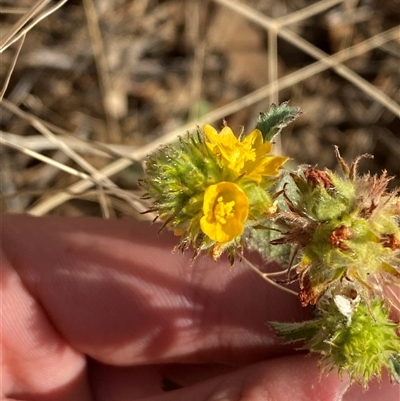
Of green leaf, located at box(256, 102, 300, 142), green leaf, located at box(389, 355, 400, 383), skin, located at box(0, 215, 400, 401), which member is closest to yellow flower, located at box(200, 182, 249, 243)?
green leaf, located at box(256, 102, 300, 142)

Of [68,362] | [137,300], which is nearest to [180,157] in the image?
[137,300]

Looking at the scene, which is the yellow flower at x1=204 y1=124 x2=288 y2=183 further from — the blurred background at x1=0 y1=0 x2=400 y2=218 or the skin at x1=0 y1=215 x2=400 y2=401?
the blurred background at x1=0 y1=0 x2=400 y2=218

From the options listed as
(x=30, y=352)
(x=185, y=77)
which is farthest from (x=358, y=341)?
(x=185, y=77)

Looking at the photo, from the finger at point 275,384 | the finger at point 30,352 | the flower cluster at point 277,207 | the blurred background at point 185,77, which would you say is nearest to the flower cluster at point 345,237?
the flower cluster at point 277,207

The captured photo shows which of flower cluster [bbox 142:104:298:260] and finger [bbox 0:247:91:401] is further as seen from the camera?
finger [bbox 0:247:91:401]

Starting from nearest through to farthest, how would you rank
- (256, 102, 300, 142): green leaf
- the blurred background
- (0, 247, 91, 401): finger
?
(256, 102, 300, 142): green leaf, (0, 247, 91, 401): finger, the blurred background

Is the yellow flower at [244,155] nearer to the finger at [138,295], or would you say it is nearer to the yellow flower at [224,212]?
the yellow flower at [224,212]

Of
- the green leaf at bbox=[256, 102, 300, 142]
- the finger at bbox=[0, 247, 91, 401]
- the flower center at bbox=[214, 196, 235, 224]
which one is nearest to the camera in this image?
the flower center at bbox=[214, 196, 235, 224]

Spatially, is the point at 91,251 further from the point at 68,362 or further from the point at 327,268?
the point at 327,268
